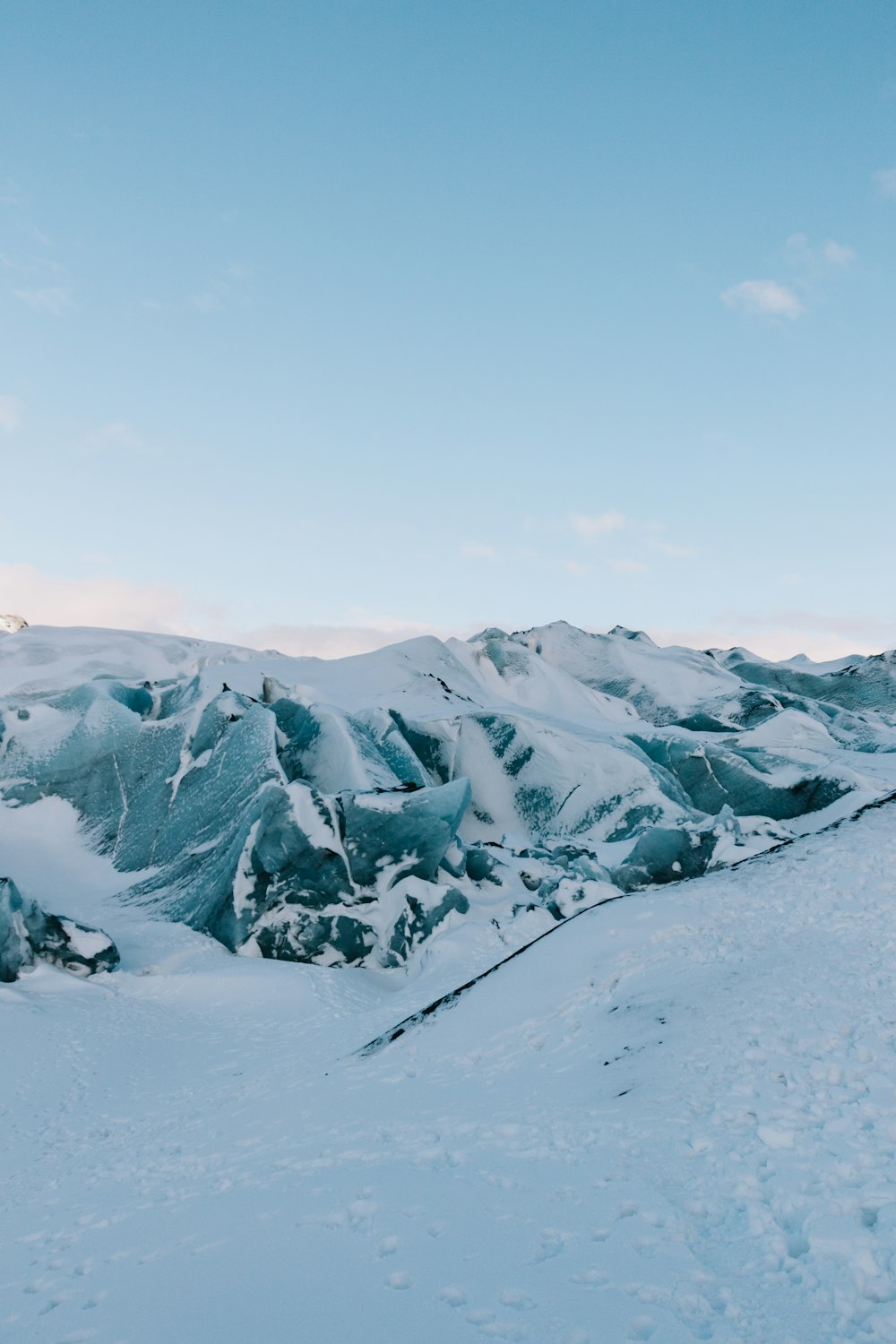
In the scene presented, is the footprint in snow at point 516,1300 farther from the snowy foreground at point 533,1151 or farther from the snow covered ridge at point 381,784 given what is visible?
the snow covered ridge at point 381,784

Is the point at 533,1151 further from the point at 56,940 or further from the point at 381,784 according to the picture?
the point at 381,784

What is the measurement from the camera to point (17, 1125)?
10.2 meters

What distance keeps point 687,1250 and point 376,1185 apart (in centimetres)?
278

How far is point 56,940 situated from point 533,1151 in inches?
549

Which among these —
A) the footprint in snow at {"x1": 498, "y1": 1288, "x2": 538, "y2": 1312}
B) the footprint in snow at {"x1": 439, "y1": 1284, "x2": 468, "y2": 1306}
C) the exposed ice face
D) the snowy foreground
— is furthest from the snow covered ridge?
the footprint in snow at {"x1": 498, "y1": 1288, "x2": 538, "y2": 1312}

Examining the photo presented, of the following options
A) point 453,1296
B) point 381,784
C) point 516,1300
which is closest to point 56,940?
point 381,784

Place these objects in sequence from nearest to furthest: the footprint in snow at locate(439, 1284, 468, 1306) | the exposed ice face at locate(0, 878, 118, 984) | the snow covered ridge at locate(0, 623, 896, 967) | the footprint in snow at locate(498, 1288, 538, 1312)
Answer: the footprint in snow at locate(498, 1288, 538, 1312) → the footprint in snow at locate(439, 1284, 468, 1306) → the exposed ice face at locate(0, 878, 118, 984) → the snow covered ridge at locate(0, 623, 896, 967)

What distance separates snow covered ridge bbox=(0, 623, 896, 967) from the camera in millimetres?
20141

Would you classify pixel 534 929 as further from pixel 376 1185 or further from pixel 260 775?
pixel 376 1185

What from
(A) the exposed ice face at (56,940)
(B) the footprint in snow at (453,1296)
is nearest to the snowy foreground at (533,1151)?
(B) the footprint in snow at (453,1296)

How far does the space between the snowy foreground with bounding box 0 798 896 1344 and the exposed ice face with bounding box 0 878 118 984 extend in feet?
10.8

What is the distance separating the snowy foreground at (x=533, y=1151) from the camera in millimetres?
4742

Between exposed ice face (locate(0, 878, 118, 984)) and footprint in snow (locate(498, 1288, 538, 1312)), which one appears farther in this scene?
exposed ice face (locate(0, 878, 118, 984))

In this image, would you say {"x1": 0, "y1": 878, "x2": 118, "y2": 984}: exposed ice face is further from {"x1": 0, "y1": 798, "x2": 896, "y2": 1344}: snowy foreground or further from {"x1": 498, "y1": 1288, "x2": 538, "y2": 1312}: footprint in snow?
{"x1": 498, "y1": 1288, "x2": 538, "y2": 1312}: footprint in snow
